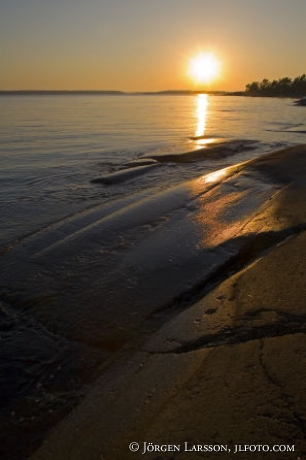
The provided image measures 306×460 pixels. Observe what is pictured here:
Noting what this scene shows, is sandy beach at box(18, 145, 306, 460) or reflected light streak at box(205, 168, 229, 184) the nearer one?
sandy beach at box(18, 145, 306, 460)

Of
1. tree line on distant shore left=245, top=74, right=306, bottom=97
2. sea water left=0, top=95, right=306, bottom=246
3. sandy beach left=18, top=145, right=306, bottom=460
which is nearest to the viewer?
sandy beach left=18, top=145, right=306, bottom=460

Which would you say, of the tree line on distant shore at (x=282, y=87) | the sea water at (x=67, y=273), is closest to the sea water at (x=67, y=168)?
the sea water at (x=67, y=273)

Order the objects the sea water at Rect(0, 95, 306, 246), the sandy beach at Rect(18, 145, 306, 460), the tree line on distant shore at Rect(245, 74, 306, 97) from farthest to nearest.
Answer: the tree line on distant shore at Rect(245, 74, 306, 97)
the sea water at Rect(0, 95, 306, 246)
the sandy beach at Rect(18, 145, 306, 460)

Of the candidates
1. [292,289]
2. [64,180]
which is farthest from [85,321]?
[64,180]

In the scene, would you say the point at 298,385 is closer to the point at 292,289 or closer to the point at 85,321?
the point at 292,289

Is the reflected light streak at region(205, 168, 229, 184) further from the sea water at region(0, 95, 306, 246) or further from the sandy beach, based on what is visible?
the sandy beach

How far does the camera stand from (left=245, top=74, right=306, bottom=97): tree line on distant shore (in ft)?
405

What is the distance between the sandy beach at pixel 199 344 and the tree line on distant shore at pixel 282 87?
129 meters

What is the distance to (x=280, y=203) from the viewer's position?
310 inches

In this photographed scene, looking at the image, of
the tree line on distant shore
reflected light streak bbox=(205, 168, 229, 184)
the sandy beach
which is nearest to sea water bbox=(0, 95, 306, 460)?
the sandy beach

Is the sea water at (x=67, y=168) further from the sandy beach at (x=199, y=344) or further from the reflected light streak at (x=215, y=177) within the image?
the sandy beach at (x=199, y=344)

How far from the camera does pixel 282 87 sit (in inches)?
5290

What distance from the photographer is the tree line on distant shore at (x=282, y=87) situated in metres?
123

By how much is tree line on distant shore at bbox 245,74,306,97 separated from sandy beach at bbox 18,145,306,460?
12877cm
